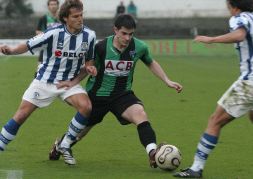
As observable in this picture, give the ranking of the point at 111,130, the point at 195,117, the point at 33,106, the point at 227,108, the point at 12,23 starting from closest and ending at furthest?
Answer: the point at 227,108 → the point at 33,106 → the point at 111,130 → the point at 195,117 → the point at 12,23

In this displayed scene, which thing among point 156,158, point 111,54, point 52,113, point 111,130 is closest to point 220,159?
point 156,158

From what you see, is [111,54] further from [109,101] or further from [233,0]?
[233,0]

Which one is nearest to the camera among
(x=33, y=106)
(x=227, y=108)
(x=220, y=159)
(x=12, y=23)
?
(x=227, y=108)

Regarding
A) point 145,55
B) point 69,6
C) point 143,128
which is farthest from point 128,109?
point 69,6

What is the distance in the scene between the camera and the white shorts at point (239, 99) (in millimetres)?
7820

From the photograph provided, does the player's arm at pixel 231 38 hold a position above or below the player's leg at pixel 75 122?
above

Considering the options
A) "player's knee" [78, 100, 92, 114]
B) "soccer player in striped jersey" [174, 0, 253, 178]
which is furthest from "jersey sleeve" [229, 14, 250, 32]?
"player's knee" [78, 100, 92, 114]

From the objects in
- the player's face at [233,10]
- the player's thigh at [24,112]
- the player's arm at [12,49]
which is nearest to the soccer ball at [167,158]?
the player's thigh at [24,112]

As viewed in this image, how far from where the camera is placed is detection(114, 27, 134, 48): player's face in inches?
338

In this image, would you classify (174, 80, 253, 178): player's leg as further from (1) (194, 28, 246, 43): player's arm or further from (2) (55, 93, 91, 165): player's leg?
(2) (55, 93, 91, 165): player's leg

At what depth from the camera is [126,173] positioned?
8.33 meters

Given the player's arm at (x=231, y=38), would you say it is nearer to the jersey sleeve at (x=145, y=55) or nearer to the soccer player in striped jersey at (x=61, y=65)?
the jersey sleeve at (x=145, y=55)

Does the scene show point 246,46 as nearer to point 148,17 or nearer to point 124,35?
point 124,35

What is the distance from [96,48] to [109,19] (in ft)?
125
